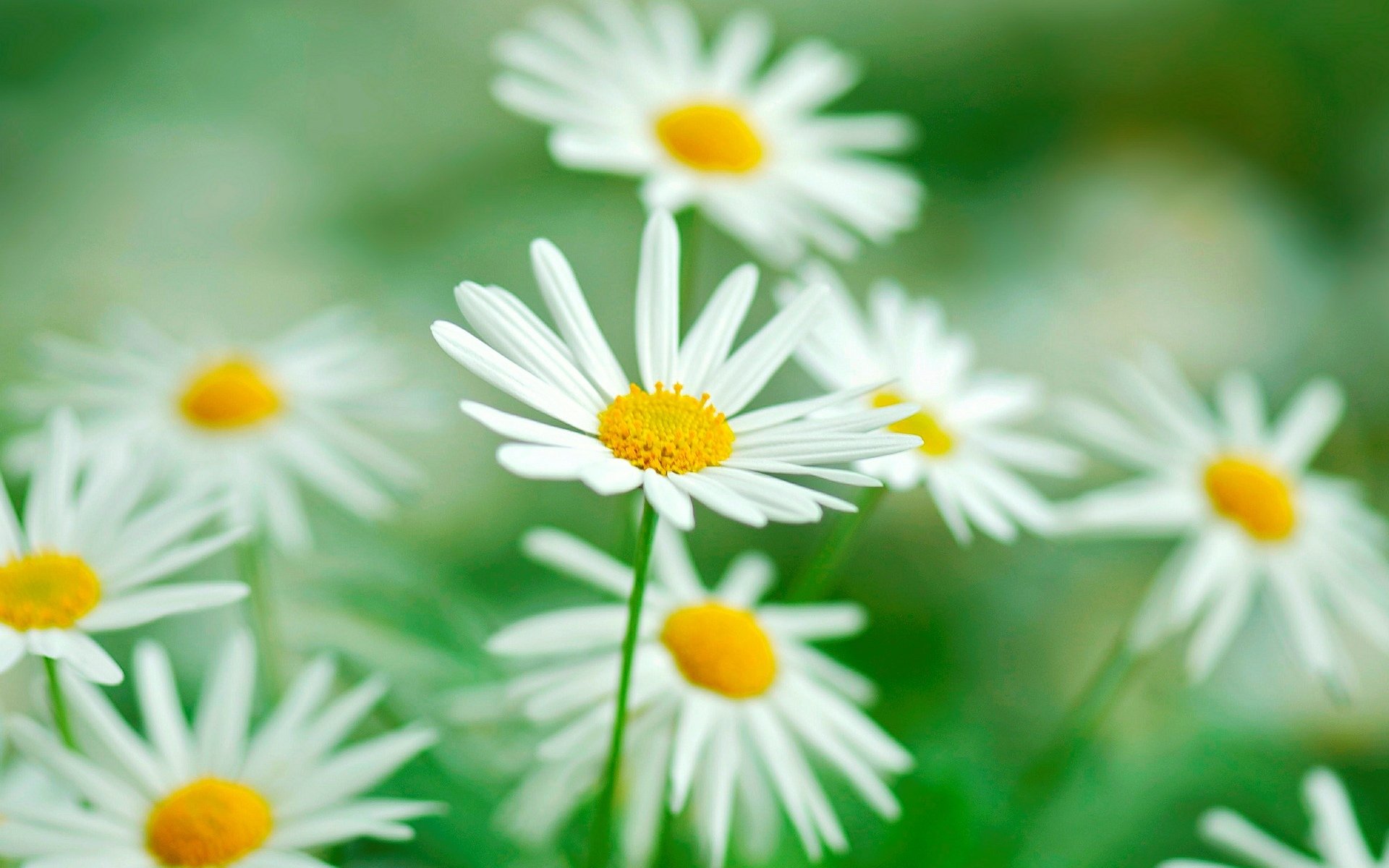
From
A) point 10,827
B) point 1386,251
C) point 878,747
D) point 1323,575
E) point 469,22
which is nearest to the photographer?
point 10,827

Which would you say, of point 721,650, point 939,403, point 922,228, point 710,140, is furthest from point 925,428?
point 922,228

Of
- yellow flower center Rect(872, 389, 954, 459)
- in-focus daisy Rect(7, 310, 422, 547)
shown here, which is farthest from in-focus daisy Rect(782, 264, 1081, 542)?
in-focus daisy Rect(7, 310, 422, 547)

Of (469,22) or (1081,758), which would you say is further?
(469,22)

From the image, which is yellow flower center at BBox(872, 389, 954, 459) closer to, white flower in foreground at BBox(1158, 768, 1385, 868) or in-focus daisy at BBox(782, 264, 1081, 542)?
in-focus daisy at BBox(782, 264, 1081, 542)

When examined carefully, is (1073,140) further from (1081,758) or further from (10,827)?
(10,827)

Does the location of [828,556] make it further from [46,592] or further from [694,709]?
[46,592]

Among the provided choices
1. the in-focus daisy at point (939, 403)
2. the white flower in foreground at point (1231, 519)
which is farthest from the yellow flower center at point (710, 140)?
the white flower in foreground at point (1231, 519)

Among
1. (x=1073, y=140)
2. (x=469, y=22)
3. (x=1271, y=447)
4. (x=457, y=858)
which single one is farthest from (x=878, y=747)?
(x=469, y=22)
